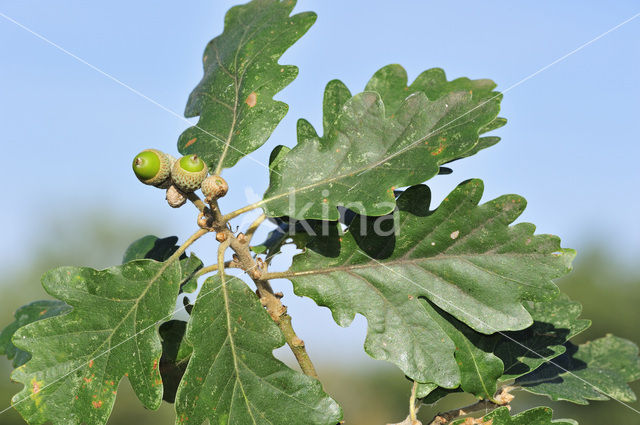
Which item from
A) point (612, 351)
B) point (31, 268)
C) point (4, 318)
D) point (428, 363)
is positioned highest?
point (31, 268)

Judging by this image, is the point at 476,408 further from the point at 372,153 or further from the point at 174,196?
the point at 174,196

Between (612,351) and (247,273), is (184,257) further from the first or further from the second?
(612,351)

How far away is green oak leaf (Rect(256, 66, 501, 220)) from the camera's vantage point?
4.82 feet

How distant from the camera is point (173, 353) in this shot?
174 centimetres

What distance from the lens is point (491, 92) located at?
1.93m

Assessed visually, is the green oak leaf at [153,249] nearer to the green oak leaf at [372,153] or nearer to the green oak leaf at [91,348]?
the green oak leaf at [91,348]

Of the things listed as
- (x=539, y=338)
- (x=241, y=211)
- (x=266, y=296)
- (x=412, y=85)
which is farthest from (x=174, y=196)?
(x=539, y=338)

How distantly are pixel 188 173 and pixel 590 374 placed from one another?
5.25ft

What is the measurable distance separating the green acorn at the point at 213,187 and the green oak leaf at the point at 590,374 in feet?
3.72

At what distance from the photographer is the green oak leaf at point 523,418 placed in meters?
1.58

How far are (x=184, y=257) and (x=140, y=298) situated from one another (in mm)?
320

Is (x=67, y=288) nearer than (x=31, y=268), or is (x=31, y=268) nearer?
(x=67, y=288)

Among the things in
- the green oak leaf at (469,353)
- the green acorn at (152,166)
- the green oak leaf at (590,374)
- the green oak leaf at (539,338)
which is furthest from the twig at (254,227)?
the green oak leaf at (590,374)

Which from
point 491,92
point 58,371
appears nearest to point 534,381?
point 491,92
